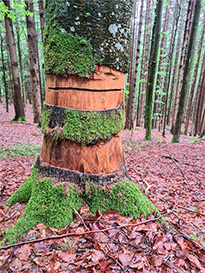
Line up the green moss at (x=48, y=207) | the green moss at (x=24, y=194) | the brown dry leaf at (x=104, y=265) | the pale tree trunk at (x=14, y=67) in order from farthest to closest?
the pale tree trunk at (x=14, y=67) < the green moss at (x=24, y=194) < the green moss at (x=48, y=207) < the brown dry leaf at (x=104, y=265)

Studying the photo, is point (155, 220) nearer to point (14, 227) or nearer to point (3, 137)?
point (14, 227)

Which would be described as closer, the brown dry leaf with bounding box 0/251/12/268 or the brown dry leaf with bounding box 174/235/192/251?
the brown dry leaf with bounding box 0/251/12/268

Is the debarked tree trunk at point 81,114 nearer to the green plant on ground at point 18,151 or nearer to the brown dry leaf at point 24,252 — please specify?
the brown dry leaf at point 24,252

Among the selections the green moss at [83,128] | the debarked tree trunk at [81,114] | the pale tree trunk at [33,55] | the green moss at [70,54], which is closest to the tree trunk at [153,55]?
the pale tree trunk at [33,55]

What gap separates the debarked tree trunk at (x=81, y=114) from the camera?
1686mm

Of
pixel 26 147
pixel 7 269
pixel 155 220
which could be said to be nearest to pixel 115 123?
pixel 155 220

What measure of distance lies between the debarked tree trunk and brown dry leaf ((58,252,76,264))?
11.1 inches

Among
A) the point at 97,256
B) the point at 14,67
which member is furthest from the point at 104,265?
the point at 14,67

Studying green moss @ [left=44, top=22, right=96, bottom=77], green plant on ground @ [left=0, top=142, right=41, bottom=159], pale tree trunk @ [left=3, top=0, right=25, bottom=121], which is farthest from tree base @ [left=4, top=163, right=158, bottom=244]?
pale tree trunk @ [left=3, top=0, right=25, bottom=121]

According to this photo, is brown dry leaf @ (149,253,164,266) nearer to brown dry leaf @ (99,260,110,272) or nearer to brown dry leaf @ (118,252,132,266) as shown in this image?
brown dry leaf @ (118,252,132,266)

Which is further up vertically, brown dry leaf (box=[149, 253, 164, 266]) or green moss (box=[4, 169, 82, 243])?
green moss (box=[4, 169, 82, 243])

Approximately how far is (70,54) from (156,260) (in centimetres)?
215

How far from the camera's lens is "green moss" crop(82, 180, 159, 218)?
1.87 m

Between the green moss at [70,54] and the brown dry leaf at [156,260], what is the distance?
1881 mm
